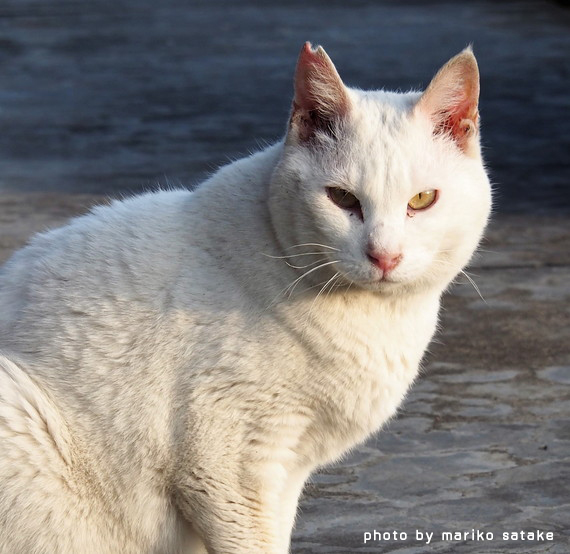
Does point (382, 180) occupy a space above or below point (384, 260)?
above

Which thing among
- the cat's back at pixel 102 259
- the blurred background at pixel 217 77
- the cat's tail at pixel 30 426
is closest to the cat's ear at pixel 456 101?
the cat's back at pixel 102 259

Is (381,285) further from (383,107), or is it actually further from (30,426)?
(30,426)

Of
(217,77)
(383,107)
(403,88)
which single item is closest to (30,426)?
(383,107)

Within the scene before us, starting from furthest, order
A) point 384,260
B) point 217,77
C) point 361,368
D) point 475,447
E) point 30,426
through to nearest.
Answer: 1. point 217,77
2. point 475,447
3. point 361,368
4. point 30,426
5. point 384,260

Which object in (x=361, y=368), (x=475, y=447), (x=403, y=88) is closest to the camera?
(x=361, y=368)

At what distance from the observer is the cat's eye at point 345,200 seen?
269cm

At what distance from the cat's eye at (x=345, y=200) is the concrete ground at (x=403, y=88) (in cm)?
110

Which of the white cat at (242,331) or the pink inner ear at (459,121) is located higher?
the pink inner ear at (459,121)

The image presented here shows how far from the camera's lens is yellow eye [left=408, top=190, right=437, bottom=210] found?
2668 mm

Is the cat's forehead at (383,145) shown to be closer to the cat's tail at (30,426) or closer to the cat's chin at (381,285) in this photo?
the cat's chin at (381,285)

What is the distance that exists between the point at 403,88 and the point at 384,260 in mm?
7100

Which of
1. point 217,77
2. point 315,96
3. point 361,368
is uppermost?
point 315,96

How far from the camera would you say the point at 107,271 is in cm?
290

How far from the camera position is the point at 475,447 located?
389 cm
